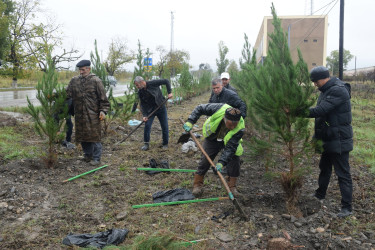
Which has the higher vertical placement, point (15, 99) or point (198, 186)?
point (15, 99)

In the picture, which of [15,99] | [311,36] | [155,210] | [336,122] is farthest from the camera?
[311,36]

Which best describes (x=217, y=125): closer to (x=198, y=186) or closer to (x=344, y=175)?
(x=198, y=186)

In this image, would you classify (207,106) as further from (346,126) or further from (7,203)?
(7,203)

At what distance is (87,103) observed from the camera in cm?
491

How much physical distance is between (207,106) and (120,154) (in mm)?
2547

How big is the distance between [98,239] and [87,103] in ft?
8.61

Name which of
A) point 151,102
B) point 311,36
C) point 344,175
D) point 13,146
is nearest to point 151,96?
point 151,102

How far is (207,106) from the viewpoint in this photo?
4.14 meters

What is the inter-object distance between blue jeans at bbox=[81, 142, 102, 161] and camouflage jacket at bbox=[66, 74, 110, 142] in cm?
22

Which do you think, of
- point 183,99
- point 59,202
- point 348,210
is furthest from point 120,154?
point 183,99

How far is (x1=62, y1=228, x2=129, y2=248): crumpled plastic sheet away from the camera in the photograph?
2820 millimetres

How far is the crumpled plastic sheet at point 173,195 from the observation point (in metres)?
3.92

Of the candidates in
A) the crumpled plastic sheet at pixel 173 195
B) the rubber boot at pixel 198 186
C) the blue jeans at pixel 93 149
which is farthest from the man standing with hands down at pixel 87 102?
the rubber boot at pixel 198 186

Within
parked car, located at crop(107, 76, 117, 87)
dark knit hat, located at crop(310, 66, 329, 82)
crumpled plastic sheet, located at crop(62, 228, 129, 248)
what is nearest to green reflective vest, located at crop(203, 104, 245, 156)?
dark knit hat, located at crop(310, 66, 329, 82)
